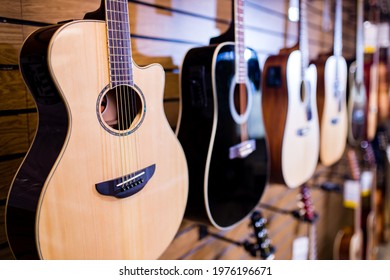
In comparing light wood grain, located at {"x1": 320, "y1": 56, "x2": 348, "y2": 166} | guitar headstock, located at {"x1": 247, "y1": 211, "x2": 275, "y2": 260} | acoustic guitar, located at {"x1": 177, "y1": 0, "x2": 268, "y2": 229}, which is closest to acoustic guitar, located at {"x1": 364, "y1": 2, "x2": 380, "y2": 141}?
light wood grain, located at {"x1": 320, "y1": 56, "x2": 348, "y2": 166}

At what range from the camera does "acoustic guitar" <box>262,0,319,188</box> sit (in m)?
1.36

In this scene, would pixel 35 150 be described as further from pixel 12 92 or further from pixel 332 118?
pixel 332 118

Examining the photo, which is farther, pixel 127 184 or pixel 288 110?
pixel 288 110

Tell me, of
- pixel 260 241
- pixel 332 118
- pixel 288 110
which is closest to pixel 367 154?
pixel 332 118

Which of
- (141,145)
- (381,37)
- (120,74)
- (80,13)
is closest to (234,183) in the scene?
(141,145)

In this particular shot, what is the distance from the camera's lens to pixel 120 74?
0.75m

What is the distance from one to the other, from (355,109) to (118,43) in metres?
1.68

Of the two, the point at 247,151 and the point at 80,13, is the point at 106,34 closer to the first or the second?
the point at 80,13

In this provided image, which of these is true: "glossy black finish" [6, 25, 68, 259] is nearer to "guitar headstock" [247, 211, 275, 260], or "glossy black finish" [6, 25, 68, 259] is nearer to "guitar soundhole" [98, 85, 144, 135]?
"guitar soundhole" [98, 85, 144, 135]

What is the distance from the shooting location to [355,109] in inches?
81.2

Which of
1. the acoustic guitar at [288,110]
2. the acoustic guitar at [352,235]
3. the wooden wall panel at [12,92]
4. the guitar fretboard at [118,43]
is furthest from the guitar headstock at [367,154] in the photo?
the wooden wall panel at [12,92]

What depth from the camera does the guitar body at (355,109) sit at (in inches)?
78.8

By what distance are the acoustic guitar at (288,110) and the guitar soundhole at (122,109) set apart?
2.30 feet
